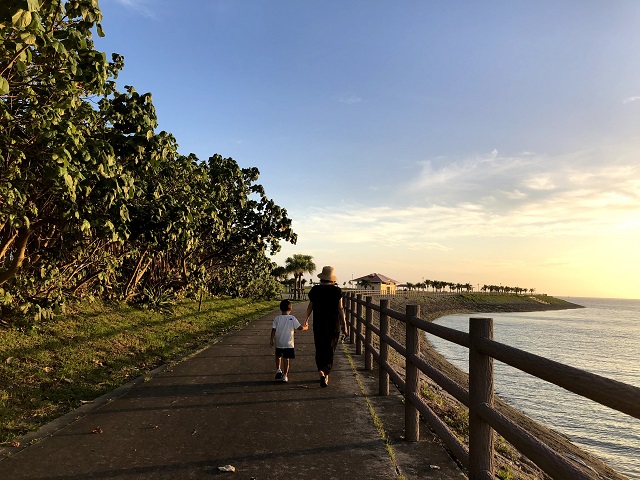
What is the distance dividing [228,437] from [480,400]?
9.79ft

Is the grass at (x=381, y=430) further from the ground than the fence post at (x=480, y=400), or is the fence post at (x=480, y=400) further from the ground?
the fence post at (x=480, y=400)

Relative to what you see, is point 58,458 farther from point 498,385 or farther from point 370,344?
point 498,385

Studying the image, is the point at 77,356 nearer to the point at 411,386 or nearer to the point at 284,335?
the point at 284,335

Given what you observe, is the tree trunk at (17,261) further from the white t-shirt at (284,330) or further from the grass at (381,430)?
the grass at (381,430)

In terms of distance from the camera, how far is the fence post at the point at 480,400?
334cm

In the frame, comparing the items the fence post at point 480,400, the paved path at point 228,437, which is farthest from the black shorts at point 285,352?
the fence post at point 480,400

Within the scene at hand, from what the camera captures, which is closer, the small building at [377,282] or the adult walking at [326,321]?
the adult walking at [326,321]

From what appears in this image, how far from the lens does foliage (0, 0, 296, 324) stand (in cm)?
589

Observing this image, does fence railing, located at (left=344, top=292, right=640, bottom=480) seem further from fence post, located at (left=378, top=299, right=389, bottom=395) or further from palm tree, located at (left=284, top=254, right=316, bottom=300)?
palm tree, located at (left=284, top=254, right=316, bottom=300)

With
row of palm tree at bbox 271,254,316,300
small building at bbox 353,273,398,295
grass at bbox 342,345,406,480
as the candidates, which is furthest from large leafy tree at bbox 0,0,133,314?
small building at bbox 353,273,398,295

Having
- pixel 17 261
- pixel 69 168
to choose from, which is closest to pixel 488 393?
pixel 69 168

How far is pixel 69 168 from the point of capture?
19.1ft

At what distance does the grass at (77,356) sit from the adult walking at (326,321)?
3557 mm

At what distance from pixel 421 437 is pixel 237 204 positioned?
1612 cm
